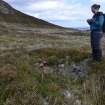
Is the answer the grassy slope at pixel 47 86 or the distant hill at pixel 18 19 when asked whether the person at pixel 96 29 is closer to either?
the grassy slope at pixel 47 86

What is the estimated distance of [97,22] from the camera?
699 inches

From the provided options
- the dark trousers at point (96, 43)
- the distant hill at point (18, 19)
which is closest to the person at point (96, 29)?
the dark trousers at point (96, 43)

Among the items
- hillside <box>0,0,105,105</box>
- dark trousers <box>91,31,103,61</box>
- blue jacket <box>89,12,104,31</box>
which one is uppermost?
blue jacket <box>89,12,104,31</box>

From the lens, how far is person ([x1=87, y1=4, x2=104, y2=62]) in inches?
692

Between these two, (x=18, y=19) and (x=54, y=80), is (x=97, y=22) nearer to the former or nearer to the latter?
(x=54, y=80)

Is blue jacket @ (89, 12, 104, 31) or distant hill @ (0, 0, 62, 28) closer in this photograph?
blue jacket @ (89, 12, 104, 31)

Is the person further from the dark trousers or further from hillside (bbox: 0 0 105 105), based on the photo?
hillside (bbox: 0 0 105 105)

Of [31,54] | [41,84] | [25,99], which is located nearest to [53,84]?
[41,84]

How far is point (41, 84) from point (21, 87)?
0.89 metres

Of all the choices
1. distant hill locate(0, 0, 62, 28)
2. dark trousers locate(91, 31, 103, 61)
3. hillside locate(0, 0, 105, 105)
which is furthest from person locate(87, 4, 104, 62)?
distant hill locate(0, 0, 62, 28)

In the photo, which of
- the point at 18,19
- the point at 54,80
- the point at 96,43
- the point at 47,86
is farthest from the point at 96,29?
the point at 18,19

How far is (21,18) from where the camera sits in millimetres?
116750

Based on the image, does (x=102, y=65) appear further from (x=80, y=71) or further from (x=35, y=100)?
(x=35, y=100)

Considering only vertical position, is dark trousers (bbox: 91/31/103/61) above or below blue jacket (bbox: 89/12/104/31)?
below
